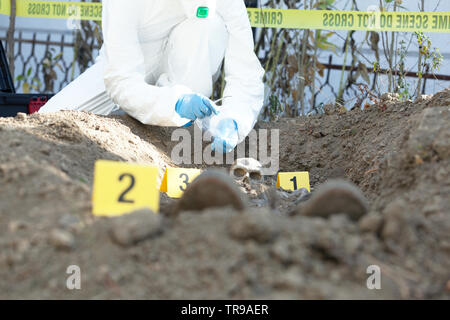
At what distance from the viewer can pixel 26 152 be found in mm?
1380

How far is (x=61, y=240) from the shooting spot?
958 millimetres

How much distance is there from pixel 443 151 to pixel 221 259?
29.9 inches

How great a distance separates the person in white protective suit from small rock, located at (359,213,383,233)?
1.37 metres

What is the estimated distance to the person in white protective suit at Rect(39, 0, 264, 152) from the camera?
90.1 inches

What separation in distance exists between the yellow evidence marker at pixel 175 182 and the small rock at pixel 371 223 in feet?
3.20

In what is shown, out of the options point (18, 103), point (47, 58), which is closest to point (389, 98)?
point (18, 103)

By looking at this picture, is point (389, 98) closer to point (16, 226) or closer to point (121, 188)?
point (121, 188)

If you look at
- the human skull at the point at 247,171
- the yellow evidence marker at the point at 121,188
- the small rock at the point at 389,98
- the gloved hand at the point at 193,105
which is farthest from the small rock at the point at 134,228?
the small rock at the point at 389,98

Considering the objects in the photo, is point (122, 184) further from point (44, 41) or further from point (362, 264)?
point (44, 41)

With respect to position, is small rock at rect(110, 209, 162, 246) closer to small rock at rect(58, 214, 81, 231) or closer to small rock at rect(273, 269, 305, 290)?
small rock at rect(58, 214, 81, 231)

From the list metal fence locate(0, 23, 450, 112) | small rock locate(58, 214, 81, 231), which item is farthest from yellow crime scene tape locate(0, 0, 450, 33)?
small rock locate(58, 214, 81, 231)

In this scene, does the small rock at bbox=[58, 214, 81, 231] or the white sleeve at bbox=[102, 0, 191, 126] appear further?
the white sleeve at bbox=[102, 0, 191, 126]

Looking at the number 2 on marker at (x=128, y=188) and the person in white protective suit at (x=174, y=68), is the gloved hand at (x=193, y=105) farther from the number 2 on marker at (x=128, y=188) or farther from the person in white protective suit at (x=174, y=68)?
the number 2 on marker at (x=128, y=188)

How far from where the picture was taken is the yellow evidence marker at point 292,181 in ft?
7.05
